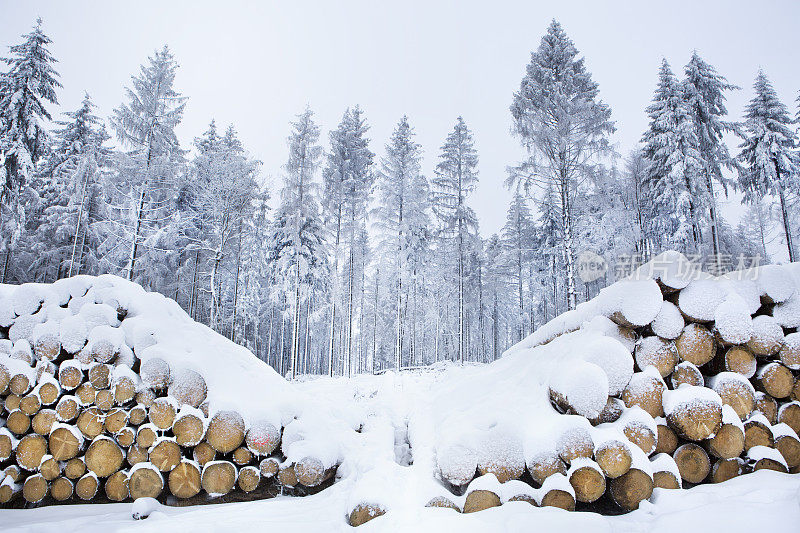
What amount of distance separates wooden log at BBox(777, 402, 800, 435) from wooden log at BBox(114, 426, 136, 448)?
240 inches

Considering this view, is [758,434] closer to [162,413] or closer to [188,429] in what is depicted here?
[188,429]

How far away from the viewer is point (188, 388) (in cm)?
386

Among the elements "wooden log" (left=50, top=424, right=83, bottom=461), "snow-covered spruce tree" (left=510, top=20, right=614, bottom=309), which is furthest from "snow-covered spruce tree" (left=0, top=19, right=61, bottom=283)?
"snow-covered spruce tree" (left=510, top=20, right=614, bottom=309)

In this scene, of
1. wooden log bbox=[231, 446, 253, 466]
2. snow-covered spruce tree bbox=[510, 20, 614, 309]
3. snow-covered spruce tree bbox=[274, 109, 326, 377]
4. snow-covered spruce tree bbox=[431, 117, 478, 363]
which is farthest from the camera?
snow-covered spruce tree bbox=[431, 117, 478, 363]

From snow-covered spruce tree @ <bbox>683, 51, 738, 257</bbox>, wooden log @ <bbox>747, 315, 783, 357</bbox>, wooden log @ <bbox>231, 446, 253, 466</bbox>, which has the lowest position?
wooden log @ <bbox>231, 446, 253, 466</bbox>

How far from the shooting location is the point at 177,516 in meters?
3.21

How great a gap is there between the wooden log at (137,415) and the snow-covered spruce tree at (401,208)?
46.9ft

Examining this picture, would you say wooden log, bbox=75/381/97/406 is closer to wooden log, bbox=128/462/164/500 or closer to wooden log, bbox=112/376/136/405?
wooden log, bbox=112/376/136/405

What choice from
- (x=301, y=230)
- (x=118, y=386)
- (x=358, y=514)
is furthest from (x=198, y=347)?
(x=301, y=230)

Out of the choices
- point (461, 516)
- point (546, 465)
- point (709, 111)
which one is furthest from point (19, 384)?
point (709, 111)

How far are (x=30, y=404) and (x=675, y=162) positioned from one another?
845 inches

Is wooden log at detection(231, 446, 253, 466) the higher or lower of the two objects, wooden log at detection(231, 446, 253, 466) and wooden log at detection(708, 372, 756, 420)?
the lower

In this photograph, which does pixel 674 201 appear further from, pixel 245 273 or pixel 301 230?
pixel 245 273

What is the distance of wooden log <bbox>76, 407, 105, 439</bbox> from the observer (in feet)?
12.4
